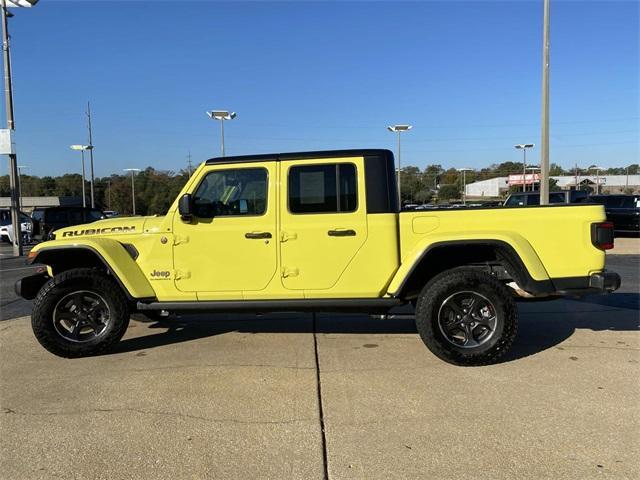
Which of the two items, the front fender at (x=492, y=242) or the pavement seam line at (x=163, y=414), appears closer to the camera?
the pavement seam line at (x=163, y=414)

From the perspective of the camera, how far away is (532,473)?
2.86 m

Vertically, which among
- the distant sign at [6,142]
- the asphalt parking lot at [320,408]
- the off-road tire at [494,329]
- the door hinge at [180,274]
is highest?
the distant sign at [6,142]

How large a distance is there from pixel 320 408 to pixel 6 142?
15.9 metres

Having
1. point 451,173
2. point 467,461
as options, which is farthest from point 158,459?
point 451,173

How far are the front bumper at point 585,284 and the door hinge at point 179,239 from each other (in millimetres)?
3420

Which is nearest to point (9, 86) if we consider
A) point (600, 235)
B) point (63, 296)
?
point (63, 296)

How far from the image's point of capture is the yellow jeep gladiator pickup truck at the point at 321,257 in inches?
184

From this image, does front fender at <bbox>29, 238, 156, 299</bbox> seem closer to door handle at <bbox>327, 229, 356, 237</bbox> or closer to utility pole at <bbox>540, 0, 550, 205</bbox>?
door handle at <bbox>327, 229, 356, 237</bbox>

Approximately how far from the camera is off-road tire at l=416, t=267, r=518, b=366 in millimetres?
4637

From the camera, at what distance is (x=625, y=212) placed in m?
18.8

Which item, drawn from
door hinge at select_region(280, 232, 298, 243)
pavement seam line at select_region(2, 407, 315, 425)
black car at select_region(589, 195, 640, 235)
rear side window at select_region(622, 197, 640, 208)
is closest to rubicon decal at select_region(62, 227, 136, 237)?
door hinge at select_region(280, 232, 298, 243)

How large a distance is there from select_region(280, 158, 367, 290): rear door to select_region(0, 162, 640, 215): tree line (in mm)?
35377

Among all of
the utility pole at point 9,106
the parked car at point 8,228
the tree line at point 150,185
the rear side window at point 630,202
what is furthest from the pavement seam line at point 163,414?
the tree line at point 150,185

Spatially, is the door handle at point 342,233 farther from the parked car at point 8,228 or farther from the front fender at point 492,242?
the parked car at point 8,228
